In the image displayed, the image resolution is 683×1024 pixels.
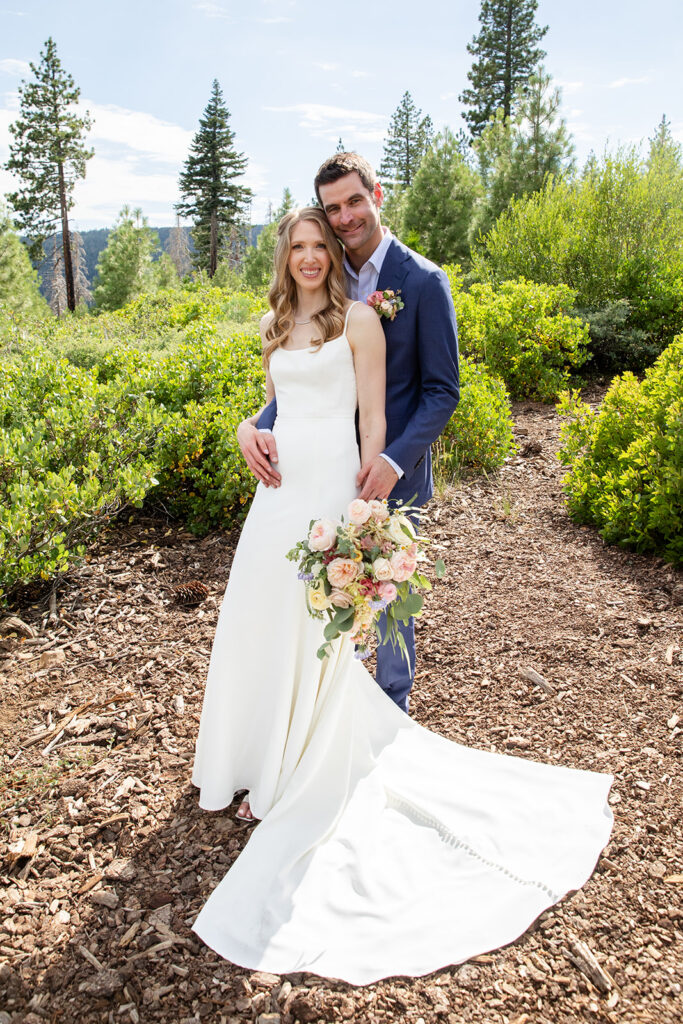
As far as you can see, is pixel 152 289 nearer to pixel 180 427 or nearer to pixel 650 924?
pixel 180 427

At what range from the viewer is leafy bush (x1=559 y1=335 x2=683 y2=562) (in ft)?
15.1

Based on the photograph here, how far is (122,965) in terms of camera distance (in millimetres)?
2195

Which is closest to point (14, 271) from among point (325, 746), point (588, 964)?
point (325, 746)

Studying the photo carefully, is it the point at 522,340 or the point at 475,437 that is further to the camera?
the point at 522,340

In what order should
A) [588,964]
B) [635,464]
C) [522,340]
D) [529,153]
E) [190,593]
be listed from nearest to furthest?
[588,964] < [190,593] < [635,464] < [522,340] < [529,153]

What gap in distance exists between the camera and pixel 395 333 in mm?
2840

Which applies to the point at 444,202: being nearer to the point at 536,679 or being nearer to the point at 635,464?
the point at 635,464

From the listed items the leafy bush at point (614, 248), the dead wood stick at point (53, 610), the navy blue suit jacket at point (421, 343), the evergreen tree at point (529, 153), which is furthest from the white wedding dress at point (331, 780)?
the evergreen tree at point (529, 153)

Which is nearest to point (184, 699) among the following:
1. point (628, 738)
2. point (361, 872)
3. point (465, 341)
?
point (361, 872)

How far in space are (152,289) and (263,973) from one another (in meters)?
35.1

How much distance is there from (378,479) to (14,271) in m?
31.8

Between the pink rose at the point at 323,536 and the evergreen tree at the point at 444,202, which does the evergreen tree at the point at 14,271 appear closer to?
the evergreen tree at the point at 444,202

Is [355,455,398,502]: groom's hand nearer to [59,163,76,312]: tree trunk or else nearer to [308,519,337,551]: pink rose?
[308,519,337,551]: pink rose

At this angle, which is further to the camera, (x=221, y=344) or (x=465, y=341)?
(x=465, y=341)
